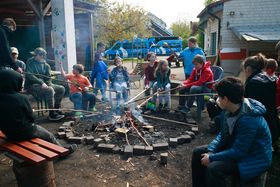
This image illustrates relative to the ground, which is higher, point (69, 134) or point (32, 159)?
point (32, 159)

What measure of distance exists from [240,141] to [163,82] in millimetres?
4536

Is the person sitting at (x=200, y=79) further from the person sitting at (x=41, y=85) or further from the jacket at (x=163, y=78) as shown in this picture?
the person sitting at (x=41, y=85)

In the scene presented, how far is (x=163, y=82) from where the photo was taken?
22.6 ft

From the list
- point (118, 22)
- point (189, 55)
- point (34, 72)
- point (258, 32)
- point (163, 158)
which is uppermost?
point (118, 22)

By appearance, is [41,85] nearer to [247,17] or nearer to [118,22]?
[247,17]

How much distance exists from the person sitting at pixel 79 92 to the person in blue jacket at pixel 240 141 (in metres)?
4.33

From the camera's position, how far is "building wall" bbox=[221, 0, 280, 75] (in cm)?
1187

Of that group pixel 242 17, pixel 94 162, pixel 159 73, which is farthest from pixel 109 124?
pixel 242 17

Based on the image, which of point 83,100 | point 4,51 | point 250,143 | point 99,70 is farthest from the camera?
point 99,70

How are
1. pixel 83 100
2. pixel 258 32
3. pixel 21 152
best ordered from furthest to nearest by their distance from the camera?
pixel 258 32 → pixel 83 100 → pixel 21 152

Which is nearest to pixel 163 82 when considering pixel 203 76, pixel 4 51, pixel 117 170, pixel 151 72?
pixel 151 72

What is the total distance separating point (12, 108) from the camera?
9.98 feet

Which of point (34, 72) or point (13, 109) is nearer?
point (13, 109)

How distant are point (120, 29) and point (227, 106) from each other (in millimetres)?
30538
